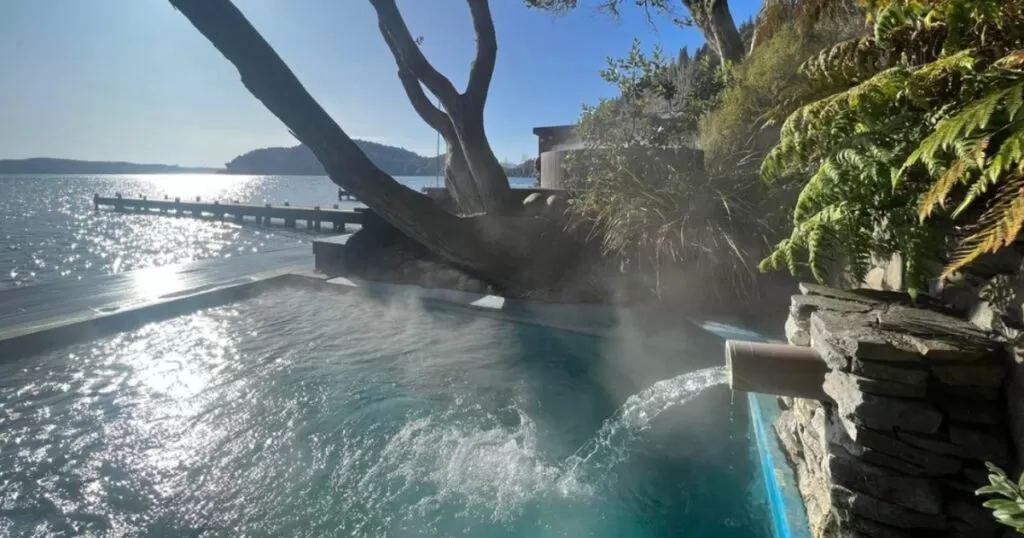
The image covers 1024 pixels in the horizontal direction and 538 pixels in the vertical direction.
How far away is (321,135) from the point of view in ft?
21.7

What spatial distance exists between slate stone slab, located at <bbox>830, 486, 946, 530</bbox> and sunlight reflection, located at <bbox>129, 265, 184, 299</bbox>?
25.1ft

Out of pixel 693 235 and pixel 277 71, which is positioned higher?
pixel 277 71

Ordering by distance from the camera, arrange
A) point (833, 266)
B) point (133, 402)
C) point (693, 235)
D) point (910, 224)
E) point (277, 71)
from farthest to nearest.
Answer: point (277, 71)
point (693, 235)
point (133, 402)
point (833, 266)
point (910, 224)

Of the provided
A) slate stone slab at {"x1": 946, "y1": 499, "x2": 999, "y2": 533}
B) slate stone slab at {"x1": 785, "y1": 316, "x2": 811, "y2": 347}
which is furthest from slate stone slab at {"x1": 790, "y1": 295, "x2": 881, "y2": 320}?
slate stone slab at {"x1": 946, "y1": 499, "x2": 999, "y2": 533}

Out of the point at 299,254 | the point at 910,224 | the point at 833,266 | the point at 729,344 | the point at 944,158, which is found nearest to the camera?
the point at 944,158

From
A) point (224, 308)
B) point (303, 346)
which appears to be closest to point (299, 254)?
point (224, 308)

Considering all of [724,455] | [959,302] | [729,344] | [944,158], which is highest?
[944,158]

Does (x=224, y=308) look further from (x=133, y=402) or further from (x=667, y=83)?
(x=667, y=83)

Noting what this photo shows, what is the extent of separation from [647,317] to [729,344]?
338 centimetres

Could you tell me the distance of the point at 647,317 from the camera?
5.27 meters

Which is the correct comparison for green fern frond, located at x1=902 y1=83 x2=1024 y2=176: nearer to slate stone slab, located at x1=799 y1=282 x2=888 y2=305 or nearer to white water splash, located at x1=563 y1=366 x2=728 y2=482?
slate stone slab, located at x1=799 y1=282 x2=888 y2=305

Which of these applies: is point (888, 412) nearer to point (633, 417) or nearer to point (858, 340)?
point (858, 340)

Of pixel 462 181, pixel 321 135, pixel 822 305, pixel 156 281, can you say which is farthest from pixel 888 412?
pixel 156 281

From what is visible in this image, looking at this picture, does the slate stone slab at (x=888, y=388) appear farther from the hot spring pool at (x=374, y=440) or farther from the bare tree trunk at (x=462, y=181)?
the bare tree trunk at (x=462, y=181)
